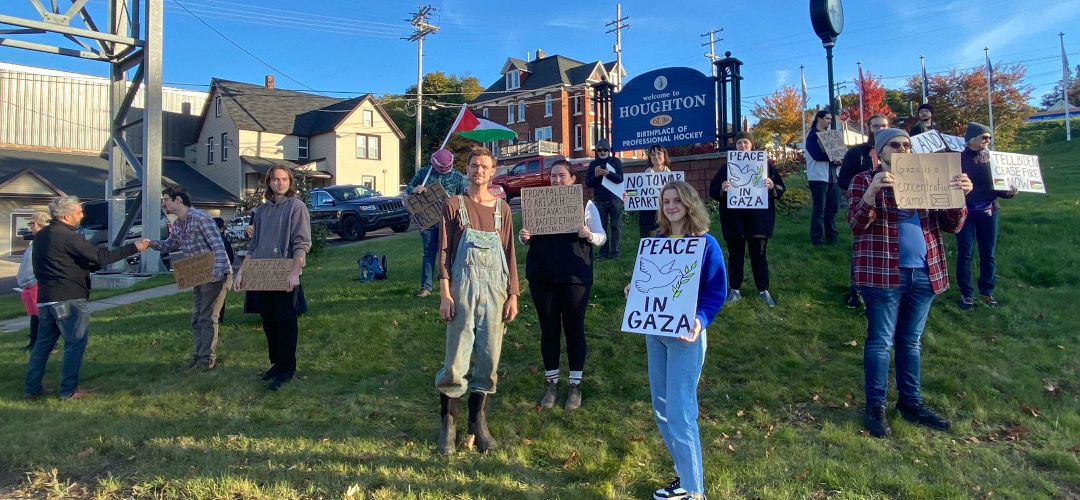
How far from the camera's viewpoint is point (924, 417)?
4.13 meters

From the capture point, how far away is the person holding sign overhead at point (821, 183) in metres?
8.02

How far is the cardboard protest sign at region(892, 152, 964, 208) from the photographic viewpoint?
3.87 m

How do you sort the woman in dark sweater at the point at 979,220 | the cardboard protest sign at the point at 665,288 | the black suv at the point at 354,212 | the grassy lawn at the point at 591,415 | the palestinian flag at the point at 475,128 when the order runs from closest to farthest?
the cardboard protest sign at the point at 665,288, the grassy lawn at the point at 591,415, the woman in dark sweater at the point at 979,220, the palestinian flag at the point at 475,128, the black suv at the point at 354,212

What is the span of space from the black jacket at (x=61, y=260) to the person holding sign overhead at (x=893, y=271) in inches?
230

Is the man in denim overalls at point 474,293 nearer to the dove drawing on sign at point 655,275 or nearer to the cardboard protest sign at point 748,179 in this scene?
the dove drawing on sign at point 655,275

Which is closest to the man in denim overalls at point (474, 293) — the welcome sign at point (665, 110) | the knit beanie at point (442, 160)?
the knit beanie at point (442, 160)

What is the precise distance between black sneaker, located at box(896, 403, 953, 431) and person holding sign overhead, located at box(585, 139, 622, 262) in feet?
13.6

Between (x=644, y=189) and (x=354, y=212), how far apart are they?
505 inches

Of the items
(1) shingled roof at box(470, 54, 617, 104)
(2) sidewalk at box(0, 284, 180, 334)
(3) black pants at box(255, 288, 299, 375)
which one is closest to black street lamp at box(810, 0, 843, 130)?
(3) black pants at box(255, 288, 299, 375)

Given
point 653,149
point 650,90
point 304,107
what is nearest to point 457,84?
point 304,107

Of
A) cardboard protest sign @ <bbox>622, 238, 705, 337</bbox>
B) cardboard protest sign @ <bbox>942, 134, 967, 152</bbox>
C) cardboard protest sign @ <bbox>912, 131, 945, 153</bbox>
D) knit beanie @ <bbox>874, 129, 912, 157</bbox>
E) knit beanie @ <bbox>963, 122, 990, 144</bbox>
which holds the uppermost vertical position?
knit beanie @ <bbox>963, 122, 990, 144</bbox>

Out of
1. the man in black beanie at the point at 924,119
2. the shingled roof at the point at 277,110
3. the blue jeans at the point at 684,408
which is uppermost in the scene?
the shingled roof at the point at 277,110

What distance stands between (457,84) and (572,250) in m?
48.8

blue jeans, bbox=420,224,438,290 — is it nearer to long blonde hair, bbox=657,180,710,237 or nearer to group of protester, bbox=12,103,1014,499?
group of protester, bbox=12,103,1014,499
